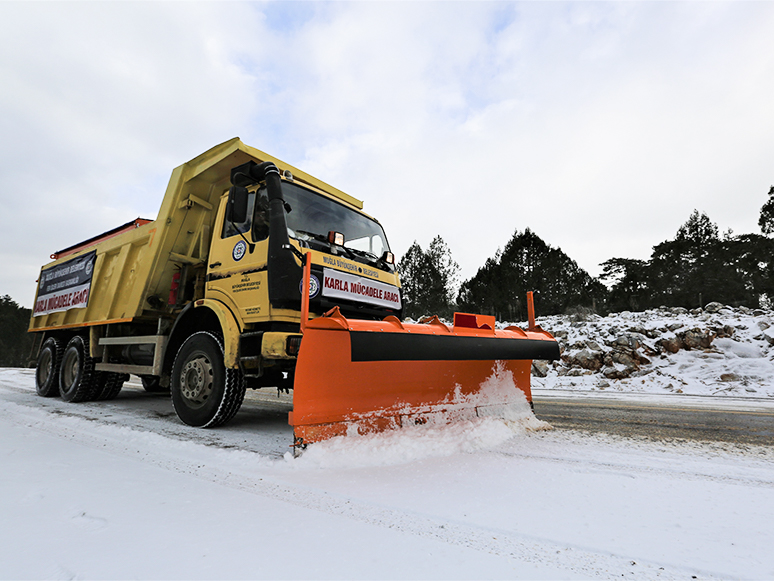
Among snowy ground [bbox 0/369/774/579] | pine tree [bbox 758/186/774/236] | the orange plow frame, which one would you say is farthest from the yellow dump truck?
pine tree [bbox 758/186/774/236]

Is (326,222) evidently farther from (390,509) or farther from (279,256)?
(390,509)

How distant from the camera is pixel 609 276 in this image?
37312mm

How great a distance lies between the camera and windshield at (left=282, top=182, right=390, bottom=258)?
4047mm

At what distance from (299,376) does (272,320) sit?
0.94 m

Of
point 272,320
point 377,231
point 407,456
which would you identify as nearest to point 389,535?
point 407,456

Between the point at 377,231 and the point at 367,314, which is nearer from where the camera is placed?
the point at 367,314

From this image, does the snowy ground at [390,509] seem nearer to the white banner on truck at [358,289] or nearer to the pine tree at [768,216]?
the white banner on truck at [358,289]

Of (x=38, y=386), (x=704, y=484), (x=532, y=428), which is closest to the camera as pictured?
(x=704, y=484)

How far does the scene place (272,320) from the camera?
12.2ft

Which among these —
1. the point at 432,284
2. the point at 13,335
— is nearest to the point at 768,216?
the point at 432,284

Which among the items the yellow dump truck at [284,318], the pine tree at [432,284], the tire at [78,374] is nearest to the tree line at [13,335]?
the pine tree at [432,284]

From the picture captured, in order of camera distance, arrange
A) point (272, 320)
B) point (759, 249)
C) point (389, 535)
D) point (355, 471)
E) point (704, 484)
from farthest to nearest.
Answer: point (759, 249) → point (272, 320) → point (355, 471) → point (704, 484) → point (389, 535)

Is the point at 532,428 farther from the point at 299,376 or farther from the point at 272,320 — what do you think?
the point at 272,320

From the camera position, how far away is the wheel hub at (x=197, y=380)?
4.16 meters
